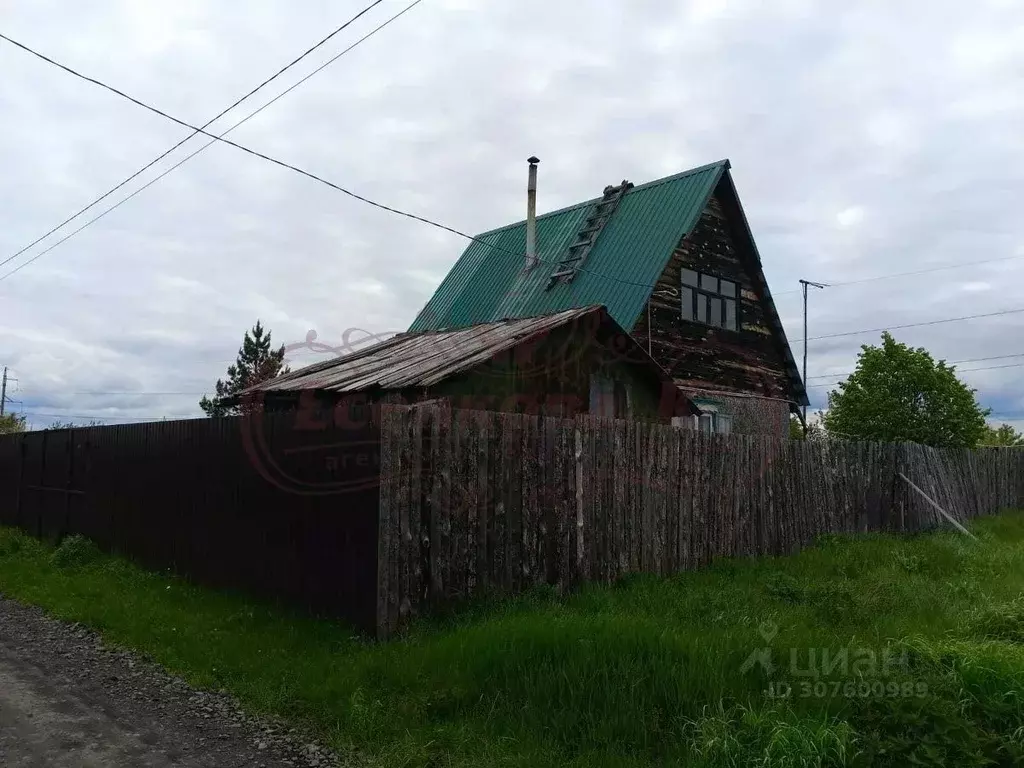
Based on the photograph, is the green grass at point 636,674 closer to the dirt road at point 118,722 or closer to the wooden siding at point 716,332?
the dirt road at point 118,722

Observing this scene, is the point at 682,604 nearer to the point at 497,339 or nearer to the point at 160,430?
the point at 497,339

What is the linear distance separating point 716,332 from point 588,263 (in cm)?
367

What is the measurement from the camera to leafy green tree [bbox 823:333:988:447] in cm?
1859

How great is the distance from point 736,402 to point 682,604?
41.7 ft

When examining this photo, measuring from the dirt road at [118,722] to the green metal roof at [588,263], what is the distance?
1227 cm

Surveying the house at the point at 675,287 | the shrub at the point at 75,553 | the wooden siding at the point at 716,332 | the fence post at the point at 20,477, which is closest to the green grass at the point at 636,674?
the shrub at the point at 75,553

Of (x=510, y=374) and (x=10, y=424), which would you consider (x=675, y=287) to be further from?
(x=10, y=424)

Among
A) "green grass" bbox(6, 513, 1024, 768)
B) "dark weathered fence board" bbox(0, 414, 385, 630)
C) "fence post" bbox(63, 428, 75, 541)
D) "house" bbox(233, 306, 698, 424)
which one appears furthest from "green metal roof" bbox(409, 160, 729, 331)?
"green grass" bbox(6, 513, 1024, 768)

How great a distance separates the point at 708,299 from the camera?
61.7ft

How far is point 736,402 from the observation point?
1862 centimetres

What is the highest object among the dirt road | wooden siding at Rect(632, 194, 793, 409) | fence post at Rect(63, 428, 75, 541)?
wooden siding at Rect(632, 194, 793, 409)

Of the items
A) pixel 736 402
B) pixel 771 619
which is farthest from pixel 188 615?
pixel 736 402

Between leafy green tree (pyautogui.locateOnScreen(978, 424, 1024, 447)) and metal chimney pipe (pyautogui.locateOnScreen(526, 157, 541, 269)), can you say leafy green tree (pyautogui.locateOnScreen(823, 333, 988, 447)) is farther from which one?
leafy green tree (pyautogui.locateOnScreen(978, 424, 1024, 447))

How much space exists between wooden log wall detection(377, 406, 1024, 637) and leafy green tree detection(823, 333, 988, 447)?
8597mm
